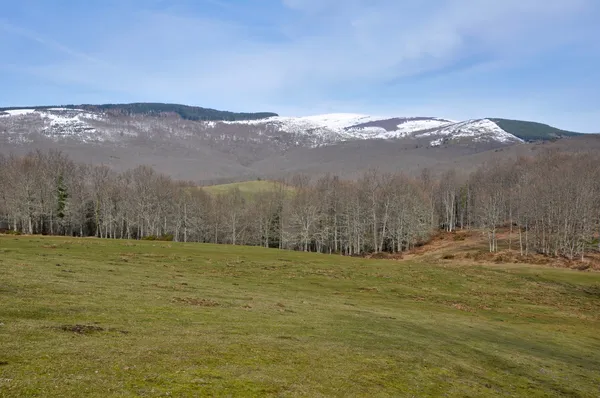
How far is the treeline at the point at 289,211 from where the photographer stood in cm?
10350

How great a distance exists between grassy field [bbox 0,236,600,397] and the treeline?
226 feet

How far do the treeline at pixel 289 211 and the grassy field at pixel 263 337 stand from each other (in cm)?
6878

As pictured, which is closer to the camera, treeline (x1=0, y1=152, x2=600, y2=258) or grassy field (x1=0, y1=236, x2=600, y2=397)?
grassy field (x1=0, y1=236, x2=600, y2=397)

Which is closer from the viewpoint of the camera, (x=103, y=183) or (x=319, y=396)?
(x=319, y=396)

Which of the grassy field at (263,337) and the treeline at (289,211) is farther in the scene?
the treeline at (289,211)

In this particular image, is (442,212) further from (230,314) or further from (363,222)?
(230,314)

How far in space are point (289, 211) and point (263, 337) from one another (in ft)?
390

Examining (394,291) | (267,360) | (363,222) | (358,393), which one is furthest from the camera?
(363,222)

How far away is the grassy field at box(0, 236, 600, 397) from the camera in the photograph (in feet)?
36.9

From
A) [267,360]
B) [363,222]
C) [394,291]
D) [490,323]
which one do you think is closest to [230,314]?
[267,360]

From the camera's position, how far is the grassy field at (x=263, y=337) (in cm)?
1125

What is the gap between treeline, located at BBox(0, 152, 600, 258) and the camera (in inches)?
4075

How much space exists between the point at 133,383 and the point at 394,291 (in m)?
35.7

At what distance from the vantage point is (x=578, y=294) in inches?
1912
